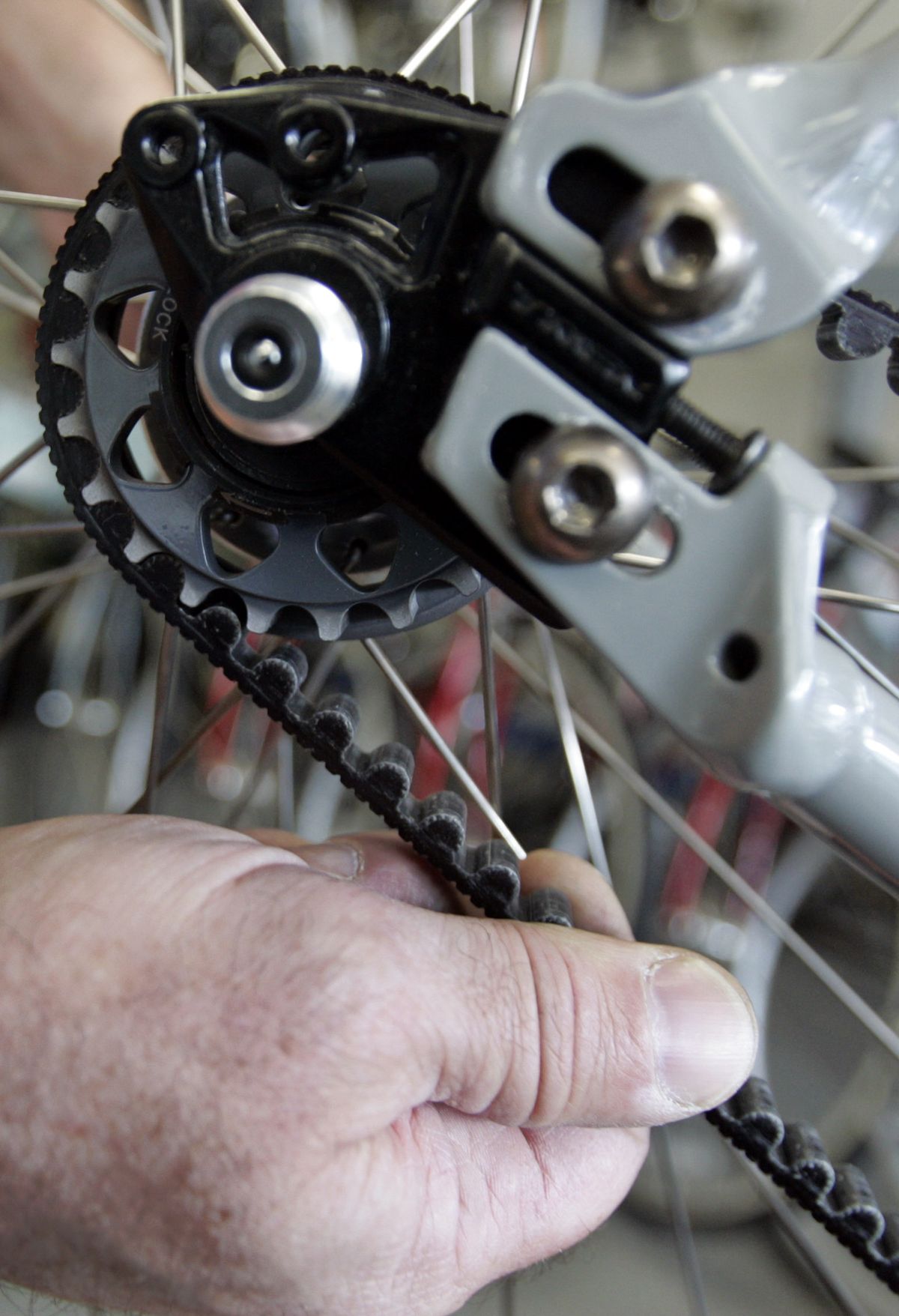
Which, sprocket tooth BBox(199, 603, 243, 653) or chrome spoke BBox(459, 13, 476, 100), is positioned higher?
chrome spoke BBox(459, 13, 476, 100)

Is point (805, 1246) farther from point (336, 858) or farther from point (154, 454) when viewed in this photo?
point (154, 454)

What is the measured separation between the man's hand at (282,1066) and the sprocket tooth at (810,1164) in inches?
3.9

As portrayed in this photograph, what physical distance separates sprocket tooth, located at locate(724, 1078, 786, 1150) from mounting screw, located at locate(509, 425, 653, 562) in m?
0.33

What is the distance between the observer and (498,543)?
0.35 meters

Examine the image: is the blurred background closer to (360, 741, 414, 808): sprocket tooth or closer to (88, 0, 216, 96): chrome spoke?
(88, 0, 216, 96): chrome spoke

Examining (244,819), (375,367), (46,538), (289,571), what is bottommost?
(244,819)

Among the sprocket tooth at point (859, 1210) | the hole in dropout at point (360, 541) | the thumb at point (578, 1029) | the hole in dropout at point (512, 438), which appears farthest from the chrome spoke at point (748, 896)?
the hole in dropout at point (512, 438)

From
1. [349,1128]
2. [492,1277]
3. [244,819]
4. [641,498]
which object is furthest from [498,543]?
[244,819]

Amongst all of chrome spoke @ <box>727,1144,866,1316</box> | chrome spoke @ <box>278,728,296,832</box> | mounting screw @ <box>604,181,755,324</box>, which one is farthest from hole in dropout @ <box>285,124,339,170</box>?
chrome spoke @ <box>727,1144,866,1316</box>

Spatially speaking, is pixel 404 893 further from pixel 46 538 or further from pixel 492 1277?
pixel 46 538

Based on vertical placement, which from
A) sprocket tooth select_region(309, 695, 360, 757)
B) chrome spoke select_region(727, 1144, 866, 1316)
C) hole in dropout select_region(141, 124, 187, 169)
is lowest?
chrome spoke select_region(727, 1144, 866, 1316)

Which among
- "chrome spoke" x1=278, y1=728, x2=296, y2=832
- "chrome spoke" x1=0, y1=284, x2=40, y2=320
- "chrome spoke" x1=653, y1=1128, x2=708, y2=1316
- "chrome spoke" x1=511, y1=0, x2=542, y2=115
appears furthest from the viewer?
"chrome spoke" x1=278, y1=728, x2=296, y2=832

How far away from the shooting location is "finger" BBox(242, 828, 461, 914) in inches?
22.0

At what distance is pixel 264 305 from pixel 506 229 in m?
0.09
